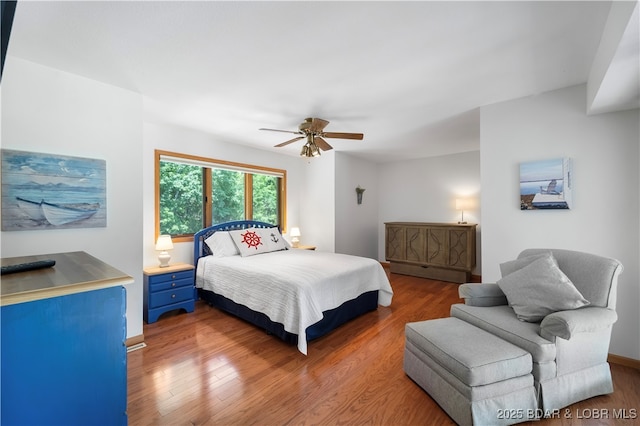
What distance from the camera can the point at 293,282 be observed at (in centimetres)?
245

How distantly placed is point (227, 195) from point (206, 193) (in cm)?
35

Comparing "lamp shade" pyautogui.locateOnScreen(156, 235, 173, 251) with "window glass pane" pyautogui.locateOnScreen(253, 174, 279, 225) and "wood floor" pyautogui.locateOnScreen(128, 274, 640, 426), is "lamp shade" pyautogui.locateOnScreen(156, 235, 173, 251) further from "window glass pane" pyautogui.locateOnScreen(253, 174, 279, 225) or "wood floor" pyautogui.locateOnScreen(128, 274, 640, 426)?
"window glass pane" pyautogui.locateOnScreen(253, 174, 279, 225)

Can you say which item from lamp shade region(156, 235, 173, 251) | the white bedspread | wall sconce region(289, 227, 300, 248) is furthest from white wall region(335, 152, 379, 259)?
lamp shade region(156, 235, 173, 251)

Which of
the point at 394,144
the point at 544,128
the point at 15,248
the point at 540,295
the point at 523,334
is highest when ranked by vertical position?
the point at 394,144

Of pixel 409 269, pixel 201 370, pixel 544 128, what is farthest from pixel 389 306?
pixel 544 128

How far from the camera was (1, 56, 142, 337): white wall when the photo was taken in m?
2.03

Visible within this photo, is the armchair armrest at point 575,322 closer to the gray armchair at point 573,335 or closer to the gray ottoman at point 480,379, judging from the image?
the gray armchair at point 573,335

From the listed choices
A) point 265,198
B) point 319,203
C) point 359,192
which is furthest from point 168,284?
point 359,192

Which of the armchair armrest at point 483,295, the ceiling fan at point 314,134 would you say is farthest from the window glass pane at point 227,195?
the armchair armrest at point 483,295

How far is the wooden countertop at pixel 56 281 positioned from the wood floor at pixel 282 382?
3.51 feet

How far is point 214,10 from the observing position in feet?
4.95

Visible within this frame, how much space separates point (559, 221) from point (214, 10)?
318cm

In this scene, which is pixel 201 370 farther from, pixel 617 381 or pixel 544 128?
pixel 544 128

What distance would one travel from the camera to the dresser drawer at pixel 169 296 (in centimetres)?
299
